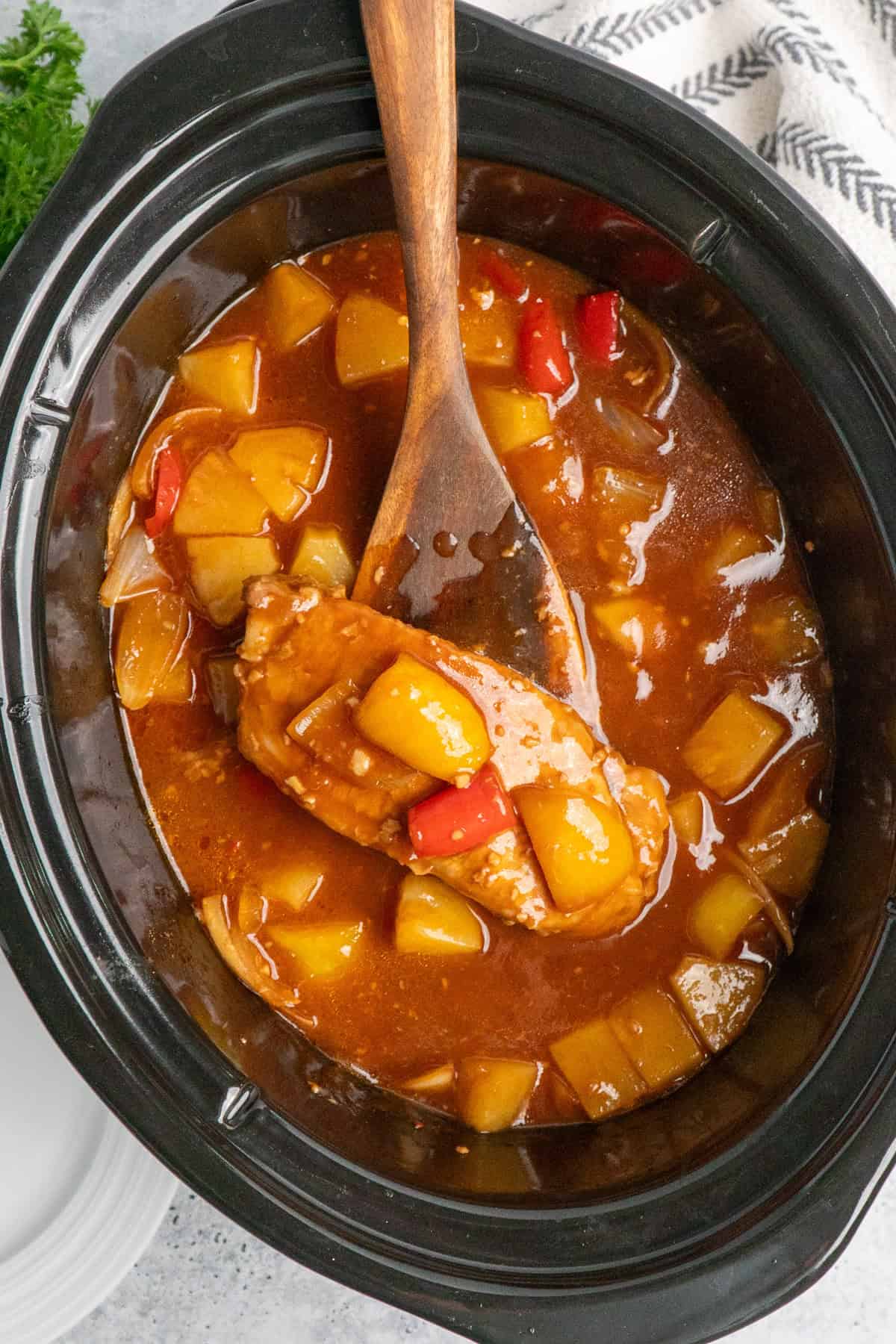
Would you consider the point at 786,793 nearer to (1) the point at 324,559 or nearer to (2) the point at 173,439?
(1) the point at 324,559

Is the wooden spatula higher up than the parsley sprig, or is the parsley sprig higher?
the parsley sprig

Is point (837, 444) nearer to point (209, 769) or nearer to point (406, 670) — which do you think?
point (406, 670)

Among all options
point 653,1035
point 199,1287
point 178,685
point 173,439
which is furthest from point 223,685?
point 199,1287

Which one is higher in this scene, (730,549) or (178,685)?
(730,549)

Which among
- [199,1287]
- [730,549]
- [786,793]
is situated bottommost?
[199,1287]

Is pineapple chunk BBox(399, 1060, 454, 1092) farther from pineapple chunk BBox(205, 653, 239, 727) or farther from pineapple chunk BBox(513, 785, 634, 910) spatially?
pineapple chunk BBox(205, 653, 239, 727)

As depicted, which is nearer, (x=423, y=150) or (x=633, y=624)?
(x=423, y=150)

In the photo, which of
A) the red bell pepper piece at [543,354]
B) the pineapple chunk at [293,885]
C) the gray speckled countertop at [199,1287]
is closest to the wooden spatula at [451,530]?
the red bell pepper piece at [543,354]

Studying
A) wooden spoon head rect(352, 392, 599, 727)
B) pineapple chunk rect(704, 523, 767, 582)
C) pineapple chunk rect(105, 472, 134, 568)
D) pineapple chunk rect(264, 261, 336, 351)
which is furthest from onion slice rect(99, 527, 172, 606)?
pineapple chunk rect(704, 523, 767, 582)
